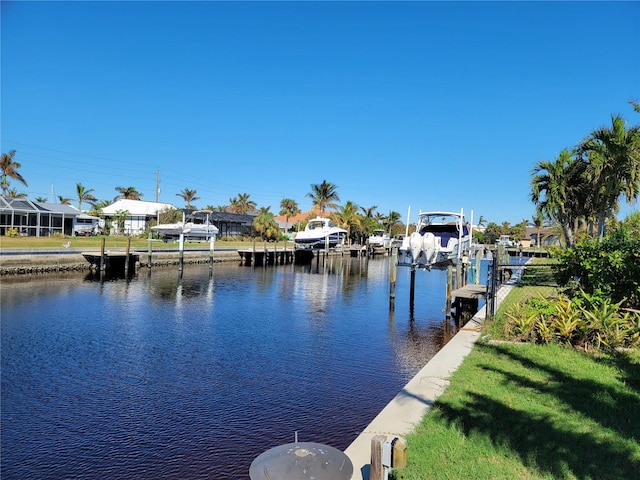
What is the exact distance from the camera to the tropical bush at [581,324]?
968 centimetres

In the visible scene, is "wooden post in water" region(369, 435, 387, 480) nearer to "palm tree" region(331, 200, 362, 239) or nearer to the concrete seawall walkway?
the concrete seawall walkway

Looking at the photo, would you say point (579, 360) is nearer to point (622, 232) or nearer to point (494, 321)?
point (494, 321)

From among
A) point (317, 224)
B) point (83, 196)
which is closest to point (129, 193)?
point (83, 196)

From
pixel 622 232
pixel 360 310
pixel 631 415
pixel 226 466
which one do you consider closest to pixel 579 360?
pixel 631 415

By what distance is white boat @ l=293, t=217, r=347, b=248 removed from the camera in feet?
183

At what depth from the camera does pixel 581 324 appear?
32.6 feet

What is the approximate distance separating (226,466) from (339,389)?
3.92 m

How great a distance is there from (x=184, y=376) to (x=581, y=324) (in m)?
9.33

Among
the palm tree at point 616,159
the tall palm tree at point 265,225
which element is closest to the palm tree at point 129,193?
the tall palm tree at point 265,225

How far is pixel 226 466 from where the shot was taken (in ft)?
23.9

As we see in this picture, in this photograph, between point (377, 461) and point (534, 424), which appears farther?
point (534, 424)

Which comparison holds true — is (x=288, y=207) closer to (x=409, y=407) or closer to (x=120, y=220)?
(x=120, y=220)

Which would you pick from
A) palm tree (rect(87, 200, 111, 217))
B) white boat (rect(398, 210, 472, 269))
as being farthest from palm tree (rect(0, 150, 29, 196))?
white boat (rect(398, 210, 472, 269))

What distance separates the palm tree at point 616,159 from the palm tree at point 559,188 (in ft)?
13.4
